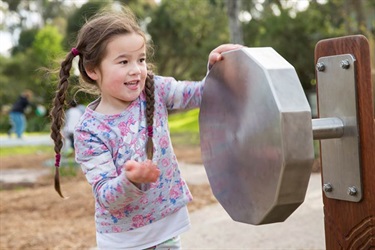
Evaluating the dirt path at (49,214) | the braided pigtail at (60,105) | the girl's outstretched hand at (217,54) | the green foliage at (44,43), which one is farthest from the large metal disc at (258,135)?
the green foliage at (44,43)

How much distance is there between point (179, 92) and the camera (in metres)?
1.90

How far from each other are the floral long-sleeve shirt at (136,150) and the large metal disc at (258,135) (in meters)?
0.30

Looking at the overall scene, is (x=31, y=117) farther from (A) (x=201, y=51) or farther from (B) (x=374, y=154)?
(B) (x=374, y=154)

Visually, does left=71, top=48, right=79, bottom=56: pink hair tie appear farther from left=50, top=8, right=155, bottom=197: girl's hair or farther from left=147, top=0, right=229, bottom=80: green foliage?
left=147, top=0, right=229, bottom=80: green foliage

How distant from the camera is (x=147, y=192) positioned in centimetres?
184

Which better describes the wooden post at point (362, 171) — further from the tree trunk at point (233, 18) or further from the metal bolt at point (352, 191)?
the tree trunk at point (233, 18)

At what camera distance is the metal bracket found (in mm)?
1464

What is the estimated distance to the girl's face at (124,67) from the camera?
1727 mm

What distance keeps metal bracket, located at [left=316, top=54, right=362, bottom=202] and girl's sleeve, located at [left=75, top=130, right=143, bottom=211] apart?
0.51m

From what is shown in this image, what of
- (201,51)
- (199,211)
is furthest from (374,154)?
(201,51)

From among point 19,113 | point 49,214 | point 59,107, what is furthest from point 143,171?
point 19,113

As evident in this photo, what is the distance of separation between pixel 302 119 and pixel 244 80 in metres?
0.22

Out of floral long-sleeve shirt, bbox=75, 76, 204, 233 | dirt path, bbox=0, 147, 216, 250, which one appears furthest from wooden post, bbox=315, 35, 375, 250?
dirt path, bbox=0, 147, 216, 250

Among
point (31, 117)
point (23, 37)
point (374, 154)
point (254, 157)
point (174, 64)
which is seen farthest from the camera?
point (23, 37)
